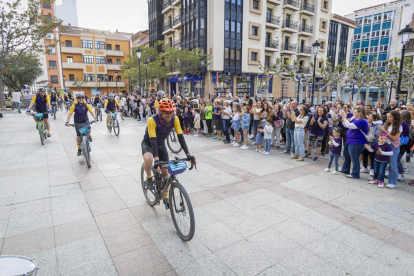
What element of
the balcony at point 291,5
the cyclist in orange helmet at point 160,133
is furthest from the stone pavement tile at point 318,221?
the balcony at point 291,5

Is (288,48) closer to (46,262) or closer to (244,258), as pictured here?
(244,258)

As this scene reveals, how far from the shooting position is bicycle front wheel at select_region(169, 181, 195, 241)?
3487 mm

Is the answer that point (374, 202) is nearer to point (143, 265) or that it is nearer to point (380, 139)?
point (380, 139)

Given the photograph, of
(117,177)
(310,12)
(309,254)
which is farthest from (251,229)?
(310,12)

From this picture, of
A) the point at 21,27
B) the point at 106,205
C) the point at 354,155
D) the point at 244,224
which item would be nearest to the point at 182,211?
the point at 244,224

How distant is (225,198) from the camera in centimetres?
527

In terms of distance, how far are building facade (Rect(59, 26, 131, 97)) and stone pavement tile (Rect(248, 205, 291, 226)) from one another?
52.9 meters

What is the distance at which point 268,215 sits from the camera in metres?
4.57

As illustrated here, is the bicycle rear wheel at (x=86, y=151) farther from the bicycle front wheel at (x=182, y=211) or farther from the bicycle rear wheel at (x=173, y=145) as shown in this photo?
the bicycle front wheel at (x=182, y=211)

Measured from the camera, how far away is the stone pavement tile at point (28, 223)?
3.99 m

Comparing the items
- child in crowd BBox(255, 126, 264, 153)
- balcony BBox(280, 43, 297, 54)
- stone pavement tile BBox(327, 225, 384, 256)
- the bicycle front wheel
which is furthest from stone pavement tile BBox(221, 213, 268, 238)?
balcony BBox(280, 43, 297, 54)

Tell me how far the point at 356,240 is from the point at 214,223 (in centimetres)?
225

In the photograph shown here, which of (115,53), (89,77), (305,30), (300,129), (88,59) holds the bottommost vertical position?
(300,129)

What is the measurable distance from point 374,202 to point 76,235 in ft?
18.9
